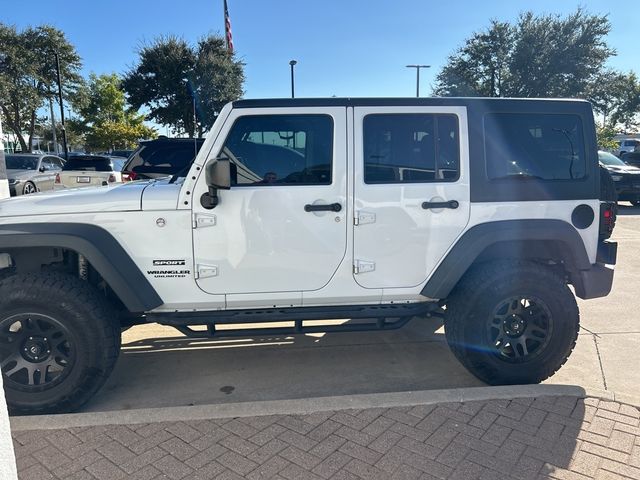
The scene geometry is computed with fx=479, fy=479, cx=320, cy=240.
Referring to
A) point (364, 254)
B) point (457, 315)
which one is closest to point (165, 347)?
point (364, 254)

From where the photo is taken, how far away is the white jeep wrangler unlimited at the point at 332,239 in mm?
3094

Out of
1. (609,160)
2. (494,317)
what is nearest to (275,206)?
(494,317)

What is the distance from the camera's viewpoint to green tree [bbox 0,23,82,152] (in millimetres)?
28547

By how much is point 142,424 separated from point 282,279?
124 centimetres

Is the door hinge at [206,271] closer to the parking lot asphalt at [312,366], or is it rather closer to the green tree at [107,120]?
the parking lot asphalt at [312,366]

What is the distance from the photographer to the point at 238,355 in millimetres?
4184

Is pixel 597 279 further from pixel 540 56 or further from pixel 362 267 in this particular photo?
pixel 540 56

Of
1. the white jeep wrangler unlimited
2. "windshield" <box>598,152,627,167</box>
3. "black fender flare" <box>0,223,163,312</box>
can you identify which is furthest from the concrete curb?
"windshield" <box>598,152,627,167</box>

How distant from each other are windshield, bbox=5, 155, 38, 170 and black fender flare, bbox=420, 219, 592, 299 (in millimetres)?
14506

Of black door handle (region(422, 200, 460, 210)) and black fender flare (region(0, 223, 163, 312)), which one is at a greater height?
black door handle (region(422, 200, 460, 210))

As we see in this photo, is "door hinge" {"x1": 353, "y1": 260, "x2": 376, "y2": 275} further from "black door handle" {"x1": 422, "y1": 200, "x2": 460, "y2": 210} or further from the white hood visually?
the white hood

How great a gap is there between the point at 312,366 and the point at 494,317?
151 centimetres

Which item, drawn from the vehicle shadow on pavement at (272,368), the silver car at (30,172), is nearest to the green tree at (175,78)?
the silver car at (30,172)

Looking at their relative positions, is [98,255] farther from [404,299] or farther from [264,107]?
[404,299]
